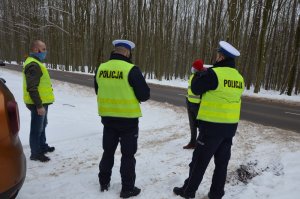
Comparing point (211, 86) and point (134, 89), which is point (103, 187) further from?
point (211, 86)

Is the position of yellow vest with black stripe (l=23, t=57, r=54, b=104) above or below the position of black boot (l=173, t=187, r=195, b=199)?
above

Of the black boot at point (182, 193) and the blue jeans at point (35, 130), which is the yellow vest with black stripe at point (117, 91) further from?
the blue jeans at point (35, 130)

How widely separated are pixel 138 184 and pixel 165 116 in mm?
6283

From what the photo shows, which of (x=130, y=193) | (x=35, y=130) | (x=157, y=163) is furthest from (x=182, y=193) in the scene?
(x=35, y=130)

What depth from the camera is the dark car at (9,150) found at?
101 inches

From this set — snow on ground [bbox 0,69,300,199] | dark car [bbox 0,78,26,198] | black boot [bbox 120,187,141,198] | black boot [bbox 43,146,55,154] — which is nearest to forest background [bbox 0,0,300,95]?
snow on ground [bbox 0,69,300,199]

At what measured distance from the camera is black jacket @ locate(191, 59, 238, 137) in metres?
3.78

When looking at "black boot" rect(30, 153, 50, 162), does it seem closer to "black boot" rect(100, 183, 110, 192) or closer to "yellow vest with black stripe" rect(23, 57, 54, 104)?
"yellow vest with black stripe" rect(23, 57, 54, 104)

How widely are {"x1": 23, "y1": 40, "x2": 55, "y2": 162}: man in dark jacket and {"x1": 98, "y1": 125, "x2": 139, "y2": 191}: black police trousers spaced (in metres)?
1.68

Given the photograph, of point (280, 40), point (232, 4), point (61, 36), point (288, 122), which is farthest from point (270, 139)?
point (61, 36)

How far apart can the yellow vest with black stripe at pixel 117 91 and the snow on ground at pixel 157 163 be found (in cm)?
119

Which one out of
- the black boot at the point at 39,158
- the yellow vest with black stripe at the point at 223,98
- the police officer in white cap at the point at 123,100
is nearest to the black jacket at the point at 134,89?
the police officer in white cap at the point at 123,100

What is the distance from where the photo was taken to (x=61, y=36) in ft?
141

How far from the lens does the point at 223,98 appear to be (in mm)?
3822
